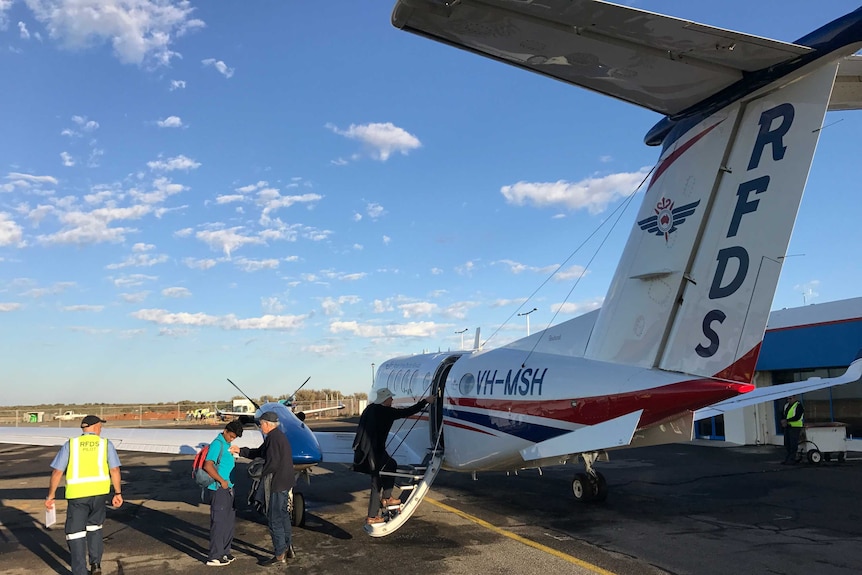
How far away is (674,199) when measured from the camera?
663cm

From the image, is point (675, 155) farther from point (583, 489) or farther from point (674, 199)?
point (583, 489)

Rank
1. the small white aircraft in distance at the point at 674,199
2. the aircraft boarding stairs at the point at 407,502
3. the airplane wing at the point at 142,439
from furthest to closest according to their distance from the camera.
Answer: the airplane wing at the point at 142,439, the aircraft boarding stairs at the point at 407,502, the small white aircraft in distance at the point at 674,199

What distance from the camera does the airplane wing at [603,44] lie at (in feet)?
14.5

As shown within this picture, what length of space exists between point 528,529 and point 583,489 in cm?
217

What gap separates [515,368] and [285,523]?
3.82 metres

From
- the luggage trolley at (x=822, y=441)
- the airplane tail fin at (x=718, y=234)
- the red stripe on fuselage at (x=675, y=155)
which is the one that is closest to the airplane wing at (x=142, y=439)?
the airplane tail fin at (x=718, y=234)

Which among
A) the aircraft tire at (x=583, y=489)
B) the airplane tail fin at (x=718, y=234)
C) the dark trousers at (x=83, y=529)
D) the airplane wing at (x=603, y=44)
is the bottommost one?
the aircraft tire at (x=583, y=489)

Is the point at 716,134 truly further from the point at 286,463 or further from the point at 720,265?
the point at 286,463

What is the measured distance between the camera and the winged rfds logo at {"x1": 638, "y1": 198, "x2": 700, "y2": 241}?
254 inches

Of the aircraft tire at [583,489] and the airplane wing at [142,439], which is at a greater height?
the airplane wing at [142,439]

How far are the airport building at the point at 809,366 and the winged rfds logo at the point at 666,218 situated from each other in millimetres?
12807

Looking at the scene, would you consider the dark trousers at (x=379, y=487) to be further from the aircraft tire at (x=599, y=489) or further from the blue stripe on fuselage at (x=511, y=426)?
the aircraft tire at (x=599, y=489)

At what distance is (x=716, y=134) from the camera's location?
20.4ft

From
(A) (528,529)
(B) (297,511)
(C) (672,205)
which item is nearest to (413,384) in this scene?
(B) (297,511)
